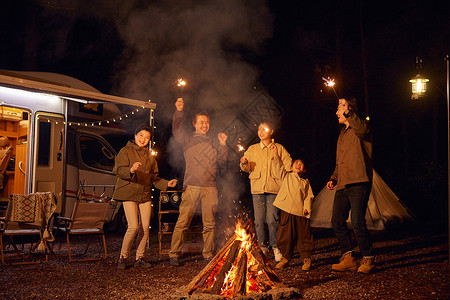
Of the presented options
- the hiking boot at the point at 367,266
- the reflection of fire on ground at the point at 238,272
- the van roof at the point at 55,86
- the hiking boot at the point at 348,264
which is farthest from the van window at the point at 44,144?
the hiking boot at the point at 367,266

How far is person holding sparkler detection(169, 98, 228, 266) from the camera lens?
17.4 feet

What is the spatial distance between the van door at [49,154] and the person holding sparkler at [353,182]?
16.8ft

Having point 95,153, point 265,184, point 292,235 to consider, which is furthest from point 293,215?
point 95,153

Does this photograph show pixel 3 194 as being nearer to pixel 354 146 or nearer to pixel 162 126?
pixel 162 126

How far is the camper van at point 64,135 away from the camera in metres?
7.55

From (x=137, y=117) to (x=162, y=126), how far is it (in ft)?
15.1

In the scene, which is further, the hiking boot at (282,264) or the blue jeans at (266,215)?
the blue jeans at (266,215)

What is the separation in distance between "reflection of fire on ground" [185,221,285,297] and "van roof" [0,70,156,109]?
4434 millimetres

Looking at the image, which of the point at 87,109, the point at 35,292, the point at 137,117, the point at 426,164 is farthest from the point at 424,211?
the point at 35,292

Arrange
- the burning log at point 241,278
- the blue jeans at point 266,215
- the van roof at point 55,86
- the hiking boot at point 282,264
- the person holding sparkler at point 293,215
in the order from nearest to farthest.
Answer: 1. the burning log at point 241,278
2. the hiking boot at point 282,264
3. the person holding sparkler at point 293,215
4. the blue jeans at point 266,215
5. the van roof at point 55,86

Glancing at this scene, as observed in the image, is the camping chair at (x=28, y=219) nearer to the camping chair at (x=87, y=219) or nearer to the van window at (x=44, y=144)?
the camping chair at (x=87, y=219)

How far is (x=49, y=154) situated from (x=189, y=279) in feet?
15.1

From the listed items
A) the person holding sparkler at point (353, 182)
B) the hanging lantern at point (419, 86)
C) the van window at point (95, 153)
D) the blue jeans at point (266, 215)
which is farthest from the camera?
the hanging lantern at point (419, 86)

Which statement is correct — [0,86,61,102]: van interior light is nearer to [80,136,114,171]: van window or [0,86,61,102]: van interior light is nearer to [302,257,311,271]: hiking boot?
[80,136,114,171]: van window
